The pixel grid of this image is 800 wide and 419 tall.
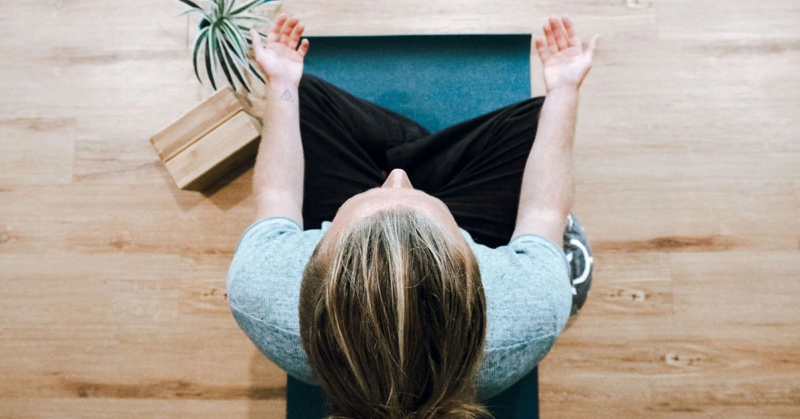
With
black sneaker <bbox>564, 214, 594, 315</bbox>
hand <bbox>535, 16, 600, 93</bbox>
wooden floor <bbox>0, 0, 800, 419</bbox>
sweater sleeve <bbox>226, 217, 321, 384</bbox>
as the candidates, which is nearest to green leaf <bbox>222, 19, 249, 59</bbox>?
wooden floor <bbox>0, 0, 800, 419</bbox>

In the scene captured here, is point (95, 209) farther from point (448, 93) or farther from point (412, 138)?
point (448, 93)

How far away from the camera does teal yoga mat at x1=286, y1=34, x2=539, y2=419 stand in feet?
4.40

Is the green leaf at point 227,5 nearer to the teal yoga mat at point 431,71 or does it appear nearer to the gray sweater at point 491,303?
the teal yoga mat at point 431,71

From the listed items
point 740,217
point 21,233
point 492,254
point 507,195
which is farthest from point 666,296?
point 21,233

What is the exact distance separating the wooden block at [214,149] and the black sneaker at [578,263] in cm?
76

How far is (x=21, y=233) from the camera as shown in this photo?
4.65 ft

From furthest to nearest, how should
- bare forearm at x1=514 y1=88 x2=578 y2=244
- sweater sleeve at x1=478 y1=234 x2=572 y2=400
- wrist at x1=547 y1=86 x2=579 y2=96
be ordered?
wrist at x1=547 y1=86 x2=579 y2=96 < bare forearm at x1=514 y1=88 x2=578 y2=244 < sweater sleeve at x1=478 y1=234 x2=572 y2=400

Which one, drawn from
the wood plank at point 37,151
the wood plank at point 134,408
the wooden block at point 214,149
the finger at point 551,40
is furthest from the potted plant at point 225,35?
the wood plank at point 134,408

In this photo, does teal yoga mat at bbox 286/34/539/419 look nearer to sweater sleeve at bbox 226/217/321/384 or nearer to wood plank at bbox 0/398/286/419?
sweater sleeve at bbox 226/217/321/384

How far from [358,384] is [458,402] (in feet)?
0.41

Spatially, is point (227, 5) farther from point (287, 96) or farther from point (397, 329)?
point (397, 329)

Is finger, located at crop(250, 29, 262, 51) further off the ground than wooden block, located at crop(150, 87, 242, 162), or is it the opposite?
finger, located at crop(250, 29, 262, 51)

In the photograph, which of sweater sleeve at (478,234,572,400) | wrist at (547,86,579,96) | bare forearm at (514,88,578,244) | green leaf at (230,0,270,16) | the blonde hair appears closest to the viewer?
the blonde hair

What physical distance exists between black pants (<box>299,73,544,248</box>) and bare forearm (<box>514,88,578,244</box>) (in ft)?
0.12
